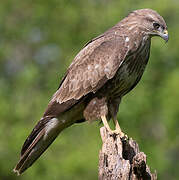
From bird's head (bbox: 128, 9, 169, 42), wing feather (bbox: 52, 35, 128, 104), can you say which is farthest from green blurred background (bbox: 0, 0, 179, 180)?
bird's head (bbox: 128, 9, 169, 42)

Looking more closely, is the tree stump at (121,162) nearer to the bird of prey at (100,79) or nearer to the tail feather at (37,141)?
the bird of prey at (100,79)

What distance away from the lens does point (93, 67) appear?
6.77 meters

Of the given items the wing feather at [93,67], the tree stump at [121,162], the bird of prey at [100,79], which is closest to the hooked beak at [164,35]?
the bird of prey at [100,79]

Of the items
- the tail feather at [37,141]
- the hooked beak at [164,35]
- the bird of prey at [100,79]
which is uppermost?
the hooked beak at [164,35]

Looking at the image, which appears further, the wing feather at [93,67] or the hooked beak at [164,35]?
the hooked beak at [164,35]

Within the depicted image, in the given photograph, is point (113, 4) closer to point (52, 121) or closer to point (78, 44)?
point (78, 44)

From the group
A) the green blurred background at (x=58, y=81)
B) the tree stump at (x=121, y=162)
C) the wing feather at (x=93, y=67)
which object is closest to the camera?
the tree stump at (x=121, y=162)

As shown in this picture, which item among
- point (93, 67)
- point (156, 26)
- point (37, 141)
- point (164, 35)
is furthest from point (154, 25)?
point (37, 141)

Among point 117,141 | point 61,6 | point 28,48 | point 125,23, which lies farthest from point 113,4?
point 117,141

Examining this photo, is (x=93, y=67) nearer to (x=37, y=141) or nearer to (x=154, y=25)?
(x=154, y=25)

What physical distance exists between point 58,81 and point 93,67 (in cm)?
539

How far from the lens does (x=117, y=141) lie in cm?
596

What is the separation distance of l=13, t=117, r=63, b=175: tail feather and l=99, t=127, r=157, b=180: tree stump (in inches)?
41.5

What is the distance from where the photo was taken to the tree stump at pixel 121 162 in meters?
5.39
